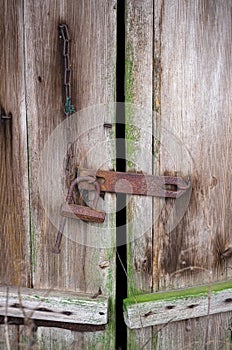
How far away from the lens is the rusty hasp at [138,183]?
7.05ft

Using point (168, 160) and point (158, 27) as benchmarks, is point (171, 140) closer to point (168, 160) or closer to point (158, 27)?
point (168, 160)

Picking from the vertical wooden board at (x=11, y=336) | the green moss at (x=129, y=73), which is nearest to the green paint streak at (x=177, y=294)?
the vertical wooden board at (x=11, y=336)

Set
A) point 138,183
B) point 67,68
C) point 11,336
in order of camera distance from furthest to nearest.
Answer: point 11,336
point 138,183
point 67,68

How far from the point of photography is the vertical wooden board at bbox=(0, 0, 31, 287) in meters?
2.05

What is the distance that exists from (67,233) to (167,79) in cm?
73

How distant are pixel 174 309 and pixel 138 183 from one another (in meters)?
0.55

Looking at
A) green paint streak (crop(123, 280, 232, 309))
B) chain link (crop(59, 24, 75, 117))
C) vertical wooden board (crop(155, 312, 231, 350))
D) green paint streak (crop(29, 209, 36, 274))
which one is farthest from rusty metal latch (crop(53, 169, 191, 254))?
vertical wooden board (crop(155, 312, 231, 350))

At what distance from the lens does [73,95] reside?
2102 millimetres

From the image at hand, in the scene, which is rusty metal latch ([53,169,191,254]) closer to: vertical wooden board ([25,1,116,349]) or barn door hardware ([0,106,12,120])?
vertical wooden board ([25,1,116,349])

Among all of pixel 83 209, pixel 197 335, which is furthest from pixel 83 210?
pixel 197 335

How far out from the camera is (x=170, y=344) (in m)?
2.35

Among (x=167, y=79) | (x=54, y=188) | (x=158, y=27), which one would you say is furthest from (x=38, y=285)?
(x=158, y=27)

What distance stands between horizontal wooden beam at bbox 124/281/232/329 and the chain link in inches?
32.4

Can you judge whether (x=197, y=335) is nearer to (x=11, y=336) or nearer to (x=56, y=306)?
(x=56, y=306)
